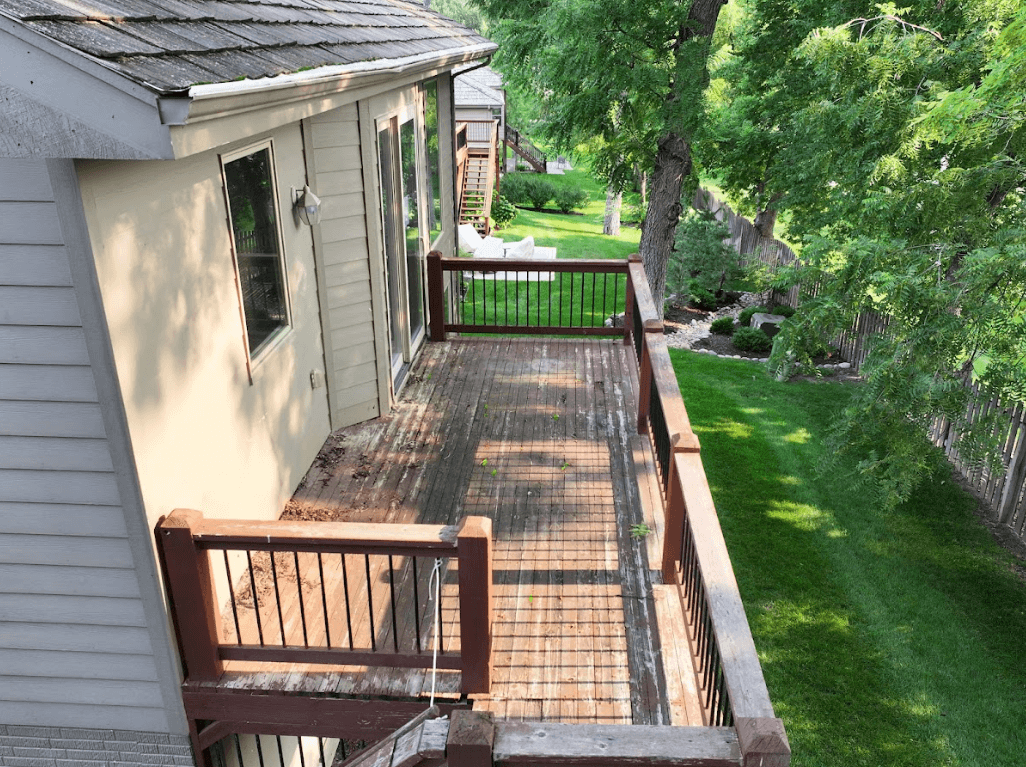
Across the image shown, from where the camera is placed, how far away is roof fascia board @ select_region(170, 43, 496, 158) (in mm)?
2703

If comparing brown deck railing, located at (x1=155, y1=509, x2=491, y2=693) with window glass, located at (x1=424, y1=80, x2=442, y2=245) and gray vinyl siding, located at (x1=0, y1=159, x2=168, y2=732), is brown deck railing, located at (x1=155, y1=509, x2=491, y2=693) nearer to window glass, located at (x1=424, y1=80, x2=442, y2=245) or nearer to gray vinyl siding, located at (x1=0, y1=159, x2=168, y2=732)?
gray vinyl siding, located at (x1=0, y1=159, x2=168, y2=732)

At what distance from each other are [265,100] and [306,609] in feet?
9.01

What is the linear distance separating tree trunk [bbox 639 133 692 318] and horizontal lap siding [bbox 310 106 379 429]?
629 cm

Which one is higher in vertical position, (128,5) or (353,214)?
(128,5)

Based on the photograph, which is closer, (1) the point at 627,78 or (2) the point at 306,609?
(2) the point at 306,609

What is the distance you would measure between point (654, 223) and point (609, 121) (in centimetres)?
174

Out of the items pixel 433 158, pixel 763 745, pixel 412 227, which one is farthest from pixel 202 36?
pixel 433 158

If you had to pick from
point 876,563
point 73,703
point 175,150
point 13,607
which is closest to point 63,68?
point 175,150

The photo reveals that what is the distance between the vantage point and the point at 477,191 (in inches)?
945

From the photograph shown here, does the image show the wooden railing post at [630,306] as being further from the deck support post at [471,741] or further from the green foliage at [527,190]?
the green foliage at [527,190]

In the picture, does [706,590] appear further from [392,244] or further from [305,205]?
[392,244]

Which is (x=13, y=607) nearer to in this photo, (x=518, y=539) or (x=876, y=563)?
(x=518, y=539)

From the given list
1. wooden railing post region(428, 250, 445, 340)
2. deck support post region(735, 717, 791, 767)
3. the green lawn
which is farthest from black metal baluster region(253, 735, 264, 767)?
the green lawn

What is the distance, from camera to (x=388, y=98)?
6.92 meters
